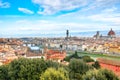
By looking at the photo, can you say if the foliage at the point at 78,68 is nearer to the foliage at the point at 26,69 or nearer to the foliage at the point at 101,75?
the foliage at the point at 26,69

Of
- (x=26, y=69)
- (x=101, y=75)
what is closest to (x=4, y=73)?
(x=26, y=69)

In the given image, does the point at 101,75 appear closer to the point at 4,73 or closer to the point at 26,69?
the point at 26,69

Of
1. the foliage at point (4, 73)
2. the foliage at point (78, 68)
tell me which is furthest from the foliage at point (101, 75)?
the foliage at point (4, 73)

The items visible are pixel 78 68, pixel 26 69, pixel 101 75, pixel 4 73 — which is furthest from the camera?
pixel 78 68

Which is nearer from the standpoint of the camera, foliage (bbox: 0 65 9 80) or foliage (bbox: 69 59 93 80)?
foliage (bbox: 0 65 9 80)

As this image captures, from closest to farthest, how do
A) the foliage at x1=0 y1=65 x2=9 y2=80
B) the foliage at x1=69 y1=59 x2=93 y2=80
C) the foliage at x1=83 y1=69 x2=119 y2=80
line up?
the foliage at x1=83 y1=69 x2=119 y2=80
the foliage at x1=0 y1=65 x2=9 y2=80
the foliage at x1=69 y1=59 x2=93 y2=80

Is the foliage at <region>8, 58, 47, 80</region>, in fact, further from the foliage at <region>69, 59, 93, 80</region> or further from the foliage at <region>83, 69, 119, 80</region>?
the foliage at <region>69, 59, 93, 80</region>

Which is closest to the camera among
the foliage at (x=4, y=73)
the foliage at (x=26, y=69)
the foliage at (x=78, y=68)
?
the foliage at (x=26, y=69)

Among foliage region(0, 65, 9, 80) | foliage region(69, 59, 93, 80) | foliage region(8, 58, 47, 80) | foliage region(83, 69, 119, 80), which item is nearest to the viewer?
foliage region(83, 69, 119, 80)

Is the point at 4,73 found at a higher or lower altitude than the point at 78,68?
higher

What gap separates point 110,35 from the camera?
75.9 m

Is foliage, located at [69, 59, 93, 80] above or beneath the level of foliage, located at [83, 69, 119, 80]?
beneath

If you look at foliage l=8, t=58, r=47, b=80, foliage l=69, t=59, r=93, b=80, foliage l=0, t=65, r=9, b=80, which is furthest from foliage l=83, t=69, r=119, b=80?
foliage l=0, t=65, r=9, b=80

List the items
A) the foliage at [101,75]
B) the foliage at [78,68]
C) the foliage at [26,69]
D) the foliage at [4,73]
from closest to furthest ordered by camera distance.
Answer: the foliage at [101,75]
the foliage at [26,69]
the foliage at [4,73]
the foliage at [78,68]
